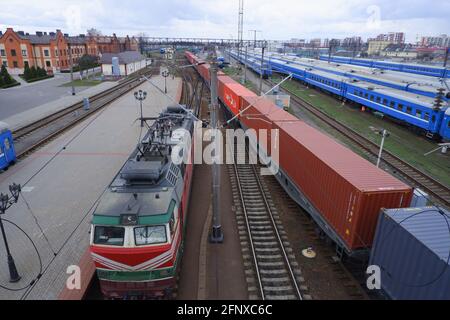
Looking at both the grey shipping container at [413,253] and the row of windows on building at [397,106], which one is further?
the row of windows on building at [397,106]

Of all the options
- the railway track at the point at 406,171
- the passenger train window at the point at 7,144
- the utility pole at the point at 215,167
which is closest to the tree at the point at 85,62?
the passenger train window at the point at 7,144

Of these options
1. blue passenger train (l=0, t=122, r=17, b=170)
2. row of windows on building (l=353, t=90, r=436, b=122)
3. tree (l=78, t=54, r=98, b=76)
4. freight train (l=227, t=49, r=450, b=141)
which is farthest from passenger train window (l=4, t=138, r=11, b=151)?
tree (l=78, t=54, r=98, b=76)

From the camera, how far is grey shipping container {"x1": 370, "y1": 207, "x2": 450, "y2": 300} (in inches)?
302

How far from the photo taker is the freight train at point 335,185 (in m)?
10.2

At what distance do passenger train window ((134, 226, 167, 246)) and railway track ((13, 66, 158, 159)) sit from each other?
18.7 meters

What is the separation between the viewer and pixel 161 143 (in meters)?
13.0

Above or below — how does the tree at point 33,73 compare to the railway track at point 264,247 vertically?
above

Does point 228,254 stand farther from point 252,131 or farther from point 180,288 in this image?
point 252,131

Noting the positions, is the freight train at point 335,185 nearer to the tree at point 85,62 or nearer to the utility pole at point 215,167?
the utility pole at point 215,167

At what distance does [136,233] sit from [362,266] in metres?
8.53

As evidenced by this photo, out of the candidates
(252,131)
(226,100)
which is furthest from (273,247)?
(226,100)

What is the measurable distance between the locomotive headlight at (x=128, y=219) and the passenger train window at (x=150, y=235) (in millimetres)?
230

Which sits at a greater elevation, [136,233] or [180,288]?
[136,233]

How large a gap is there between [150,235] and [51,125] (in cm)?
2825
